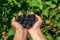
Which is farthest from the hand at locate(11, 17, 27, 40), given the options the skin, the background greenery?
the background greenery

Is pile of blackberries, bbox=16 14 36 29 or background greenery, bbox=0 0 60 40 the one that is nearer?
pile of blackberries, bbox=16 14 36 29

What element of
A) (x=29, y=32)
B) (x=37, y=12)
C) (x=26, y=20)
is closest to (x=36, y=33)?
(x=29, y=32)

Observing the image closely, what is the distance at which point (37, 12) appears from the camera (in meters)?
4.57

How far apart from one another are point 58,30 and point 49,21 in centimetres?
17

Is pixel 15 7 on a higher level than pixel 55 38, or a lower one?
higher

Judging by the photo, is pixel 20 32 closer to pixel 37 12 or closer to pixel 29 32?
pixel 29 32

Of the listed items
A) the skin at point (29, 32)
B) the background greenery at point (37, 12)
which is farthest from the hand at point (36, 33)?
the background greenery at point (37, 12)

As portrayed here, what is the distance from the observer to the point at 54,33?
464cm

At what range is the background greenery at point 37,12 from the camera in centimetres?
438

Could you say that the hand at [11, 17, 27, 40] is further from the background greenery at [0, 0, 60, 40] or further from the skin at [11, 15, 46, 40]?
the background greenery at [0, 0, 60, 40]

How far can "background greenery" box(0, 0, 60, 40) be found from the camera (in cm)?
438

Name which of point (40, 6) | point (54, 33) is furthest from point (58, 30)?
point (40, 6)

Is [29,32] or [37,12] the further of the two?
[37,12]

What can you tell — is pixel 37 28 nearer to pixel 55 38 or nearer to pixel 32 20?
pixel 32 20
